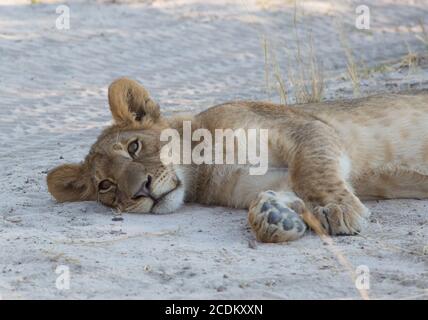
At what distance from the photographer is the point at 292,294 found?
12.1 feet

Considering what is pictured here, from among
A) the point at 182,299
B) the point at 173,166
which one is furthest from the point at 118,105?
the point at 182,299

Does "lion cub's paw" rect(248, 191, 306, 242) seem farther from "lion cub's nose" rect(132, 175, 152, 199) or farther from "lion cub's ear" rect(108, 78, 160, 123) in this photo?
"lion cub's ear" rect(108, 78, 160, 123)

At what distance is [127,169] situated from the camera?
5.00m

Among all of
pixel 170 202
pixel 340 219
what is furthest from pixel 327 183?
pixel 170 202

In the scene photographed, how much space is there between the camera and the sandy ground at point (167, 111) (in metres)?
3.86

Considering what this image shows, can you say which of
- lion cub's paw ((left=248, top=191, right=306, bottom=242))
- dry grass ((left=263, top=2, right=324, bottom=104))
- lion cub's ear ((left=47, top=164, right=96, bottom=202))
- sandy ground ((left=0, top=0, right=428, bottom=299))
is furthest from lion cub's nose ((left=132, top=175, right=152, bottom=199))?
dry grass ((left=263, top=2, right=324, bottom=104))

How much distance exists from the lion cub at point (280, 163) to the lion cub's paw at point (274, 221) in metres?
0.04

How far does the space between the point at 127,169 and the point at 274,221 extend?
940 millimetres

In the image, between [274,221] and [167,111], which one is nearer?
[274,221]

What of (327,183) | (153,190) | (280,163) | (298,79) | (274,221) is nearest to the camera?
(274,221)

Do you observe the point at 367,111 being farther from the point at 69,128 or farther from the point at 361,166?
the point at 69,128

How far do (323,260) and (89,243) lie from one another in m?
1.02

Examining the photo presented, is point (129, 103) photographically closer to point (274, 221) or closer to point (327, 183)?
point (327, 183)

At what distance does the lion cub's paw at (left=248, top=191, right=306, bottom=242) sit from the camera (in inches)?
173
